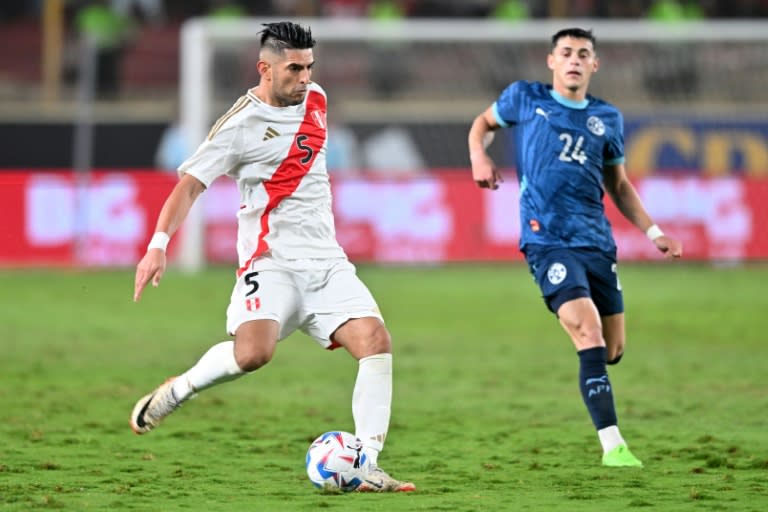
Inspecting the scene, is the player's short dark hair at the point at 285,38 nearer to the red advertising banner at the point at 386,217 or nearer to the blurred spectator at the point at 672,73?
the red advertising banner at the point at 386,217

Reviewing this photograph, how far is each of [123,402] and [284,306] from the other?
3492 millimetres

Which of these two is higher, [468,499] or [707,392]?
[707,392]

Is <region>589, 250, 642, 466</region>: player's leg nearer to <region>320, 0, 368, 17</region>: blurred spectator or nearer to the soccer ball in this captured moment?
the soccer ball

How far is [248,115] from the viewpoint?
741cm

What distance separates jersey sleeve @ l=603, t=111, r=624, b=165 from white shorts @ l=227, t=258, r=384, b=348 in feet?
6.20

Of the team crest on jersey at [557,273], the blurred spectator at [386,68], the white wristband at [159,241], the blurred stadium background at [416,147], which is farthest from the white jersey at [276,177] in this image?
the blurred spectator at [386,68]


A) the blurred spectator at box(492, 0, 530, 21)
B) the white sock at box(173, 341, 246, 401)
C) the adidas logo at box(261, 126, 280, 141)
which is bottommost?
the white sock at box(173, 341, 246, 401)

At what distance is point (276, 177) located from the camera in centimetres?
747

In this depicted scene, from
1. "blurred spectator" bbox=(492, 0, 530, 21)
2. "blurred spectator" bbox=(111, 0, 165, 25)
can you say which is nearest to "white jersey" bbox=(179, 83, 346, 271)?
"blurred spectator" bbox=(492, 0, 530, 21)

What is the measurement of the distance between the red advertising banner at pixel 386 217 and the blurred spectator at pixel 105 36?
16.7ft

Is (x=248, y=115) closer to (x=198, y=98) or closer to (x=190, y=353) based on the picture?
(x=190, y=353)

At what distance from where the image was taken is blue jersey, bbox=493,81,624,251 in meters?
8.34

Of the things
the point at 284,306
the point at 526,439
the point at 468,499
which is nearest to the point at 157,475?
the point at 284,306

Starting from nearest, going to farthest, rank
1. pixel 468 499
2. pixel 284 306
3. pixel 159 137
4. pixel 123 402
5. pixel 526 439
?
pixel 468 499 → pixel 284 306 → pixel 526 439 → pixel 123 402 → pixel 159 137
